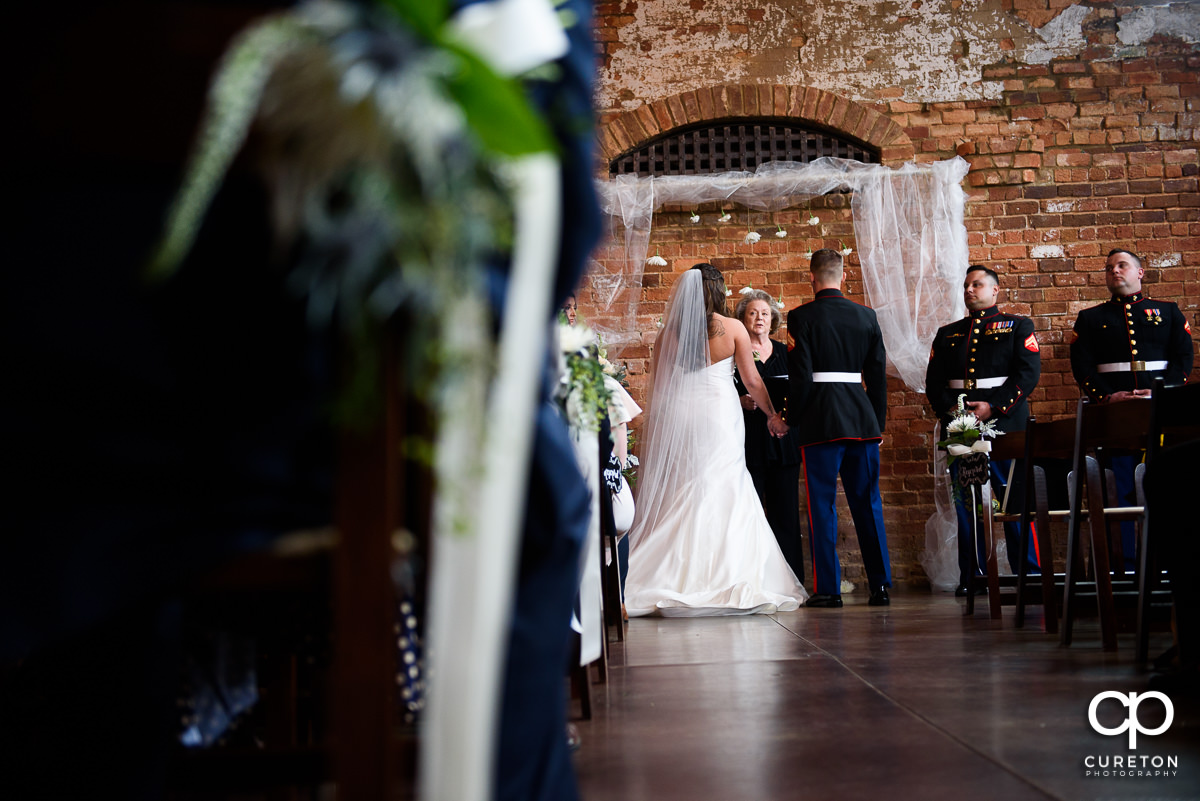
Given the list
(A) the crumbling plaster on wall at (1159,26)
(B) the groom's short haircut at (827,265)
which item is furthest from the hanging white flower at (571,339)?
(A) the crumbling plaster on wall at (1159,26)

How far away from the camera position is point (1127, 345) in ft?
19.0

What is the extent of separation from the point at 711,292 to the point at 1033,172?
8.64 ft

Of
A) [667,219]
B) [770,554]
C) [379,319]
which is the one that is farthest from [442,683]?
[667,219]

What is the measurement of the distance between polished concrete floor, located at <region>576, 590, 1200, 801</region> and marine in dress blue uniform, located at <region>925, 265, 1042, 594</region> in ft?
6.80

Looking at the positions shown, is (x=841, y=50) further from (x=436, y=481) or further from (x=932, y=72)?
(x=436, y=481)

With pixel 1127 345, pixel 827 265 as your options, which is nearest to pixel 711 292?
pixel 827 265

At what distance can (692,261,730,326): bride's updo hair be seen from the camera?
207 inches

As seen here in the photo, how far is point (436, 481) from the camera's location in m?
0.69

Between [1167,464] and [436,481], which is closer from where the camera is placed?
[436,481]

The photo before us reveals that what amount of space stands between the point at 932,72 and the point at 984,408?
2407 millimetres

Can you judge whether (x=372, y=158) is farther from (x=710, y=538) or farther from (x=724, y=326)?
(x=724, y=326)

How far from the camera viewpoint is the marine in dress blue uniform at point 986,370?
5508mm

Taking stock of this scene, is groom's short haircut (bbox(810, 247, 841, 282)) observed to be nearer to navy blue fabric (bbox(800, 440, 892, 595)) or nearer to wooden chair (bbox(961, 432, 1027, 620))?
navy blue fabric (bbox(800, 440, 892, 595))

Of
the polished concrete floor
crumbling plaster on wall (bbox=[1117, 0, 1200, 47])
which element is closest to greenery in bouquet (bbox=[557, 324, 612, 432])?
the polished concrete floor
